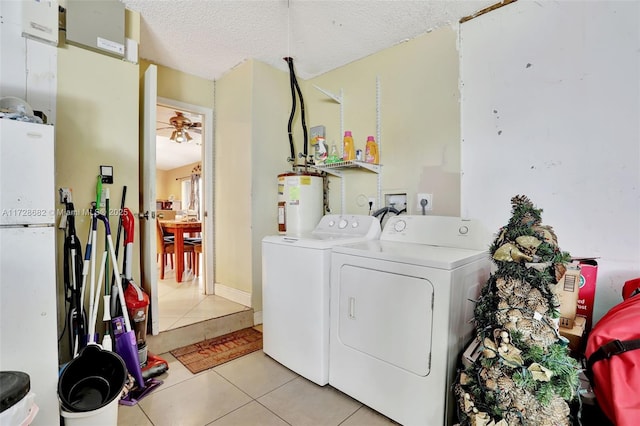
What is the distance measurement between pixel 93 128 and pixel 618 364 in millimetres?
2922

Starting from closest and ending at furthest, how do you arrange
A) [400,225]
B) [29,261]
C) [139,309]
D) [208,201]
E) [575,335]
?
[29,261] < [575,335] < [139,309] < [400,225] < [208,201]

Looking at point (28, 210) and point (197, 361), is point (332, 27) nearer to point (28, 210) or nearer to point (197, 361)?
point (28, 210)

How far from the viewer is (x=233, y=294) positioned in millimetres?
3023

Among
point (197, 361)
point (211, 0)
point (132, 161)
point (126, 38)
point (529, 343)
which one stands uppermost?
point (211, 0)

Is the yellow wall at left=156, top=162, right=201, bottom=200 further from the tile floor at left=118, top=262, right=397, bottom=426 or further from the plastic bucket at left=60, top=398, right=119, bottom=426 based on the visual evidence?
the plastic bucket at left=60, top=398, right=119, bottom=426

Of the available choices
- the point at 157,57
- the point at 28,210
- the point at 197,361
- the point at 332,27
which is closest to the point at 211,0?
the point at 332,27

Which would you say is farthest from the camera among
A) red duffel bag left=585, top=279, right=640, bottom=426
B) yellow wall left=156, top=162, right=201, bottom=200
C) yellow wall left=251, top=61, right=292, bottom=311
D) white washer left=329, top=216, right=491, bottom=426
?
yellow wall left=156, top=162, right=201, bottom=200

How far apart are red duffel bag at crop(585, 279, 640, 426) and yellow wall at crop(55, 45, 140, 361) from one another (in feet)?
8.58

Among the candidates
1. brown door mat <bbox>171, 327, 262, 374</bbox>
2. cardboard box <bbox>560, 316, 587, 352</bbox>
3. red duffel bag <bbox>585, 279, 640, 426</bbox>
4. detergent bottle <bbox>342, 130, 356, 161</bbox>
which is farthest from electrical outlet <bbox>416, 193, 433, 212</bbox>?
brown door mat <bbox>171, 327, 262, 374</bbox>

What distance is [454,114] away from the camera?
214 centimetres

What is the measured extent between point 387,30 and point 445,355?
2229 millimetres

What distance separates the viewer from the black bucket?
1357 mm

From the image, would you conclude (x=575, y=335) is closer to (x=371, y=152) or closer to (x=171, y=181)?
(x=371, y=152)

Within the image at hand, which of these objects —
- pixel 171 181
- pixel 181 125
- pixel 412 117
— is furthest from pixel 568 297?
pixel 171 181
